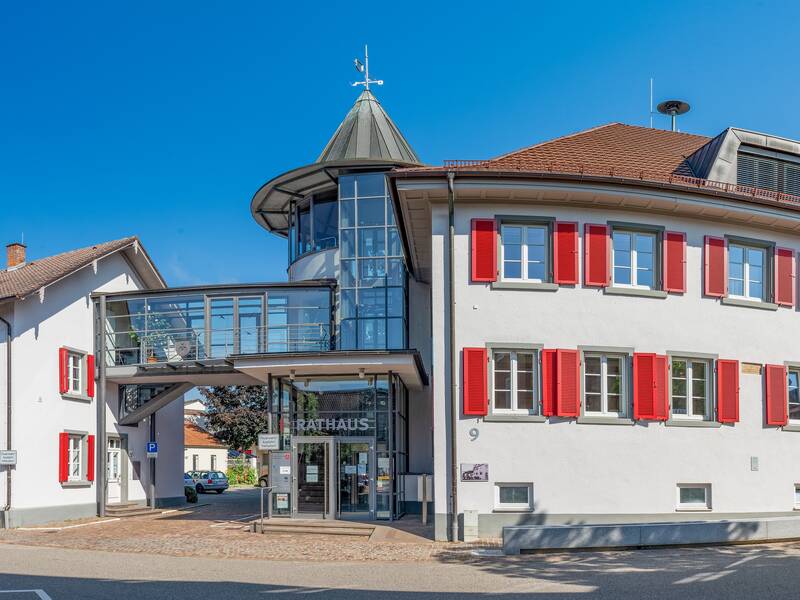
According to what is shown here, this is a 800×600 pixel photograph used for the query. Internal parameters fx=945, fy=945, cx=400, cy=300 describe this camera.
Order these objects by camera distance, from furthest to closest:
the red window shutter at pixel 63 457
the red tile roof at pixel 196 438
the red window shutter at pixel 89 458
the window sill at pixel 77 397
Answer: the red tile roof at pixel 196 438
the red window shutter at pixel 89 458
the window sill at pixel 77 397
the red window shutter at pixel 63 457

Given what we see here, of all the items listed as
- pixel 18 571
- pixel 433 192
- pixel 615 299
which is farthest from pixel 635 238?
pixel 18 571

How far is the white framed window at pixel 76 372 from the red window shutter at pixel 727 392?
16.7 metres

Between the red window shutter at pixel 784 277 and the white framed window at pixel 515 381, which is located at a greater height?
the red window shutter at pixel 784 277

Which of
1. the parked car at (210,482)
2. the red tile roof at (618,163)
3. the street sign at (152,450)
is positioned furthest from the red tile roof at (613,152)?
the parked car at (210,482)

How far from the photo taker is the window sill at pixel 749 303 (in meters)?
19.9

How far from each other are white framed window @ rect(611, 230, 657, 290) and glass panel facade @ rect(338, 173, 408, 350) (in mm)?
8062

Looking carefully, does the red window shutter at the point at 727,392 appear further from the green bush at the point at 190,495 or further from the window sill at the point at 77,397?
the green bush at the point at 190,495

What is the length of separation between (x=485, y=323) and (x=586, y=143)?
6241 millimetres

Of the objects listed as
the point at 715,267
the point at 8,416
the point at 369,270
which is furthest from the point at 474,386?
the point at 8,416

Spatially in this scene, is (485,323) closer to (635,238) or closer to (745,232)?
(635,238)

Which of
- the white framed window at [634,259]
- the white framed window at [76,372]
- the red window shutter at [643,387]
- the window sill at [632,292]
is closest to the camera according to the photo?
the red window shutter at [643,387]

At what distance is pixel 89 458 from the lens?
86.4 ft

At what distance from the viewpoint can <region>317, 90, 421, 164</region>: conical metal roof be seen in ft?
95.1

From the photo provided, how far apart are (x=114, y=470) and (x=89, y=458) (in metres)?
1.58
